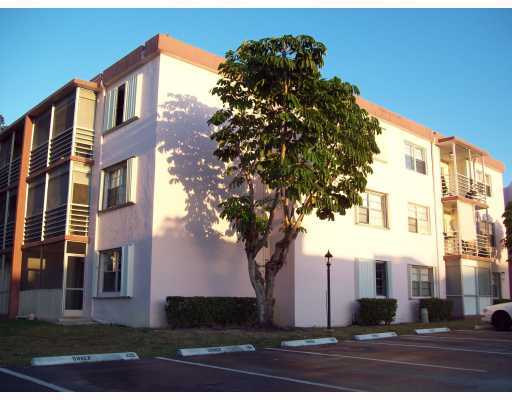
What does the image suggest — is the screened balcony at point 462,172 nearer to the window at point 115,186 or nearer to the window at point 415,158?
the window at point 415,158

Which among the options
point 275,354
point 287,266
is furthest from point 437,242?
point 275,354

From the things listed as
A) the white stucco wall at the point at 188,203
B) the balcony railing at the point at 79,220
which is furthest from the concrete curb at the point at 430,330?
the balcony railing at the point at 79,220

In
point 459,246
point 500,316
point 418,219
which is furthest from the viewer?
point 459,246

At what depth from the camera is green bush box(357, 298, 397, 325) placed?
2070 cm

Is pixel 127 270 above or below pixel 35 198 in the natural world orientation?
below

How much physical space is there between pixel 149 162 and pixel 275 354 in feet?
28.0

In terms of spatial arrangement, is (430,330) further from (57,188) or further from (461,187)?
(57,188)

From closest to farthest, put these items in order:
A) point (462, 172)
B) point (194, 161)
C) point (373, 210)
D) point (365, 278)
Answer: point (194, 161)
point (365, 278)
point (373, 210)
point (462, 172)

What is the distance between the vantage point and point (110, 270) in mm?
19281

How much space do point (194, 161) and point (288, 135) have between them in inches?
155

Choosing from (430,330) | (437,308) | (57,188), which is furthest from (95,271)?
(437,308)

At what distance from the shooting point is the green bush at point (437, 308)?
923 inches

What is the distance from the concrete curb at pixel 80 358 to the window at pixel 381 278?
13.6 m
